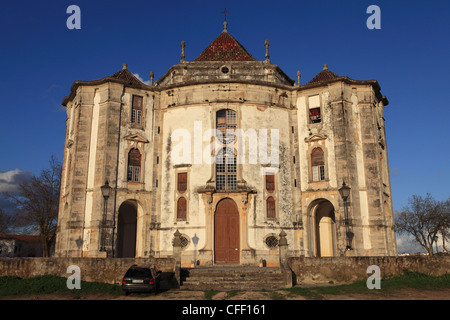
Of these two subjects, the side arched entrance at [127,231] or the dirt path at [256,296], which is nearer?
the dirt path at [256,296]

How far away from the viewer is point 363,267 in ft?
64.5

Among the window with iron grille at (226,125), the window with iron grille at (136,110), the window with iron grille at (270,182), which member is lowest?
the window with iron grille at (270,182)

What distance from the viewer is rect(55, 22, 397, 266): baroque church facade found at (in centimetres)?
2736

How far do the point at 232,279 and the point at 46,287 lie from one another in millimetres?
8230

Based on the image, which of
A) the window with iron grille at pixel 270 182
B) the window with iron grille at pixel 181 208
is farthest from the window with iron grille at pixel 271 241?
the window with iron grille at pixel 181 208

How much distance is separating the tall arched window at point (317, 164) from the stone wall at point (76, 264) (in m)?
14.0

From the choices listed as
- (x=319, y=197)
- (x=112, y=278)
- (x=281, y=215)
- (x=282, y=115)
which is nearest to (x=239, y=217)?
(x=281, y=215)

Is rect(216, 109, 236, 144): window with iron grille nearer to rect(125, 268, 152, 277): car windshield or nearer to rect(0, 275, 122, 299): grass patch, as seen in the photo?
rect(125, 268, 152, 277): car windshield

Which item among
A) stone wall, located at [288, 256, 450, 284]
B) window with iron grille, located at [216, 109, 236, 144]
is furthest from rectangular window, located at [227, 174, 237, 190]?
stone wall, located at [288, 256, 450, 284]

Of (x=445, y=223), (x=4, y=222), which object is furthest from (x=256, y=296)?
(x=4, y=222)

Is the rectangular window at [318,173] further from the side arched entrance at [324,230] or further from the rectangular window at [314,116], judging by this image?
the rectangular window at [314,116]

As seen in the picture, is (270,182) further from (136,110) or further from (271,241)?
(136,110)

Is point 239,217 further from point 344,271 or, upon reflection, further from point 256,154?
point 344,271

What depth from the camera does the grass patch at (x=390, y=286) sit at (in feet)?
55.8
